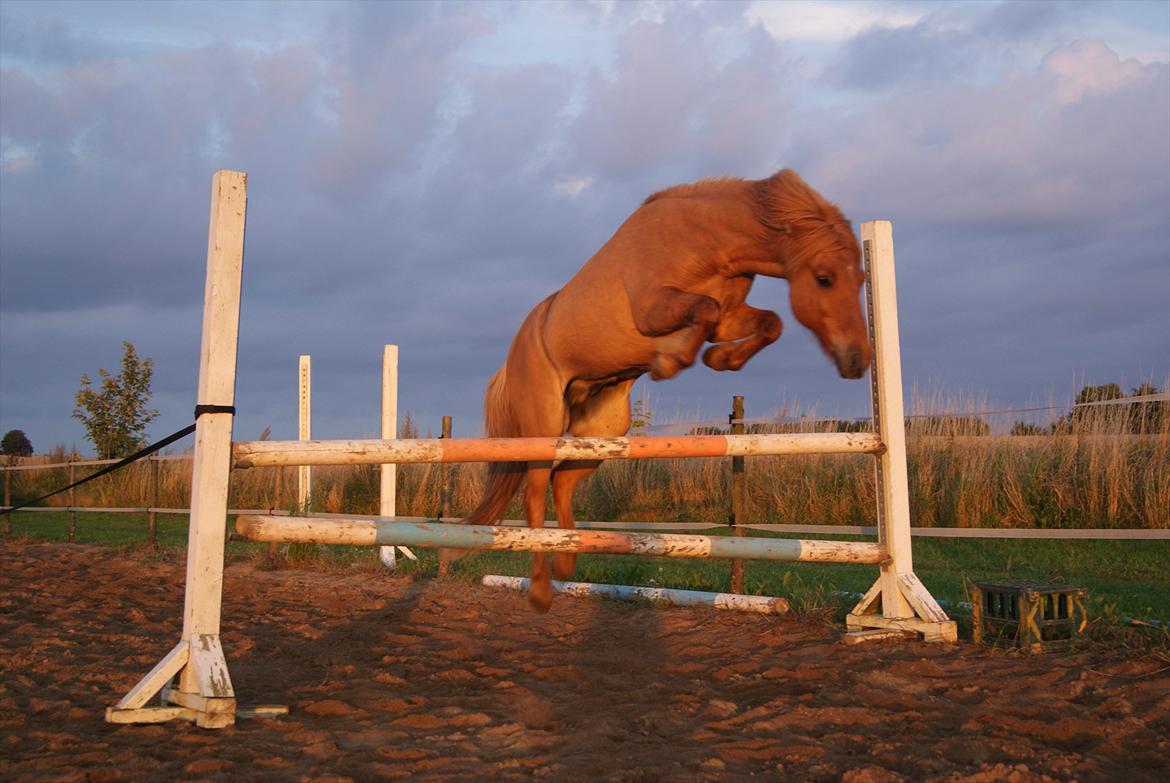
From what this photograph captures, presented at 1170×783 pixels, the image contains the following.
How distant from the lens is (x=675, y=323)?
325cm

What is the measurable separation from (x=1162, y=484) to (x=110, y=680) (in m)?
8.44

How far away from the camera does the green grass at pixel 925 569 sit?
5.84 metres

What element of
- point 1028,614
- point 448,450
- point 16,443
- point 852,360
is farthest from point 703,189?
point 16,443

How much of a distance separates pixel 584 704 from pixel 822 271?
5.71 ft

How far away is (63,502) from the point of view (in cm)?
1591

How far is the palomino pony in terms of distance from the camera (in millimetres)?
3176

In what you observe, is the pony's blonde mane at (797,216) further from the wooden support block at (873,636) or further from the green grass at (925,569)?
the green grass at (925,569)

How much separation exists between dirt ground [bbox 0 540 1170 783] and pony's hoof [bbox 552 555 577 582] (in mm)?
377

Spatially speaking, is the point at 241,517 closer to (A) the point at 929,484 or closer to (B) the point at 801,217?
(B) the point at 801,217

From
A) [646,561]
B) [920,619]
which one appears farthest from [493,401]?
[646,561]

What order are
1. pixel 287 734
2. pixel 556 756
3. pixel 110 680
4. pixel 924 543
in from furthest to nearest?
pixel 924 543 < pixel 110 680 < pixel 287 734 < pixel 556 756

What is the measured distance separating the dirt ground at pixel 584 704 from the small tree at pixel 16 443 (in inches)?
954

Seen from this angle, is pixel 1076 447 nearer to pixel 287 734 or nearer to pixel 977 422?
pixel 977 422

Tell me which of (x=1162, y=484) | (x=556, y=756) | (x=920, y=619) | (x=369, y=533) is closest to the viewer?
(x=556, y=756)
